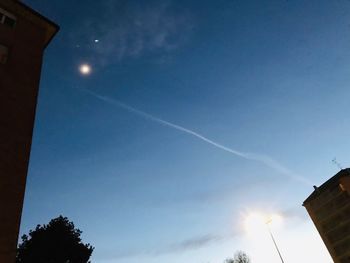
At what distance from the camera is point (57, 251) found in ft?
100

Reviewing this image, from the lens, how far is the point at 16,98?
61.2ft

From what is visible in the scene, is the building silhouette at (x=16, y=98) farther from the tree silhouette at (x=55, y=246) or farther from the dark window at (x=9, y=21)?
the tree silhouette at (x=55, y=246)

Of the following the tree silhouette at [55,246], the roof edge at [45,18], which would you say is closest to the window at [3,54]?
the roof edge at [45,18]

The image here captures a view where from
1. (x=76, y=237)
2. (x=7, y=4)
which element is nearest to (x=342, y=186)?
(x=76, y=237)

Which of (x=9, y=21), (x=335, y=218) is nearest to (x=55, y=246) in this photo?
(x=9, y=21)

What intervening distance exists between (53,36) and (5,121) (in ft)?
37.6

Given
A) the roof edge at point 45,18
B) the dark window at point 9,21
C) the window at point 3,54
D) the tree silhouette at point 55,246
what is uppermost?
the roof edge at point 45,18

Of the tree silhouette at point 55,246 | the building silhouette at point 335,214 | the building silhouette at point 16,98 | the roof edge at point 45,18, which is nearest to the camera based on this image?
the building silhouette at point 16,98

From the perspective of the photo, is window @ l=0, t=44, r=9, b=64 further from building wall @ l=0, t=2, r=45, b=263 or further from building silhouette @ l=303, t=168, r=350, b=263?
building silhouette @ l=303, t=168, r=350, b=263

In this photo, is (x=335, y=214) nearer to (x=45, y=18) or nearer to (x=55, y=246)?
(x=55, y=246)

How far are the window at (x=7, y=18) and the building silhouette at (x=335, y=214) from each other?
43.4 meters

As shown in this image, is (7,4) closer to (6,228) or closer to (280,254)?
(6,228)

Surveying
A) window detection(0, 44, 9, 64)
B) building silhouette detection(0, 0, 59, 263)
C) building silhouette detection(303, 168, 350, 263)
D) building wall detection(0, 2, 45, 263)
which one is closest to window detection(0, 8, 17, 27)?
building silhouette detection(0, 0, 59, 263)

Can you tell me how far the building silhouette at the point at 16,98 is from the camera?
49.5 ft
